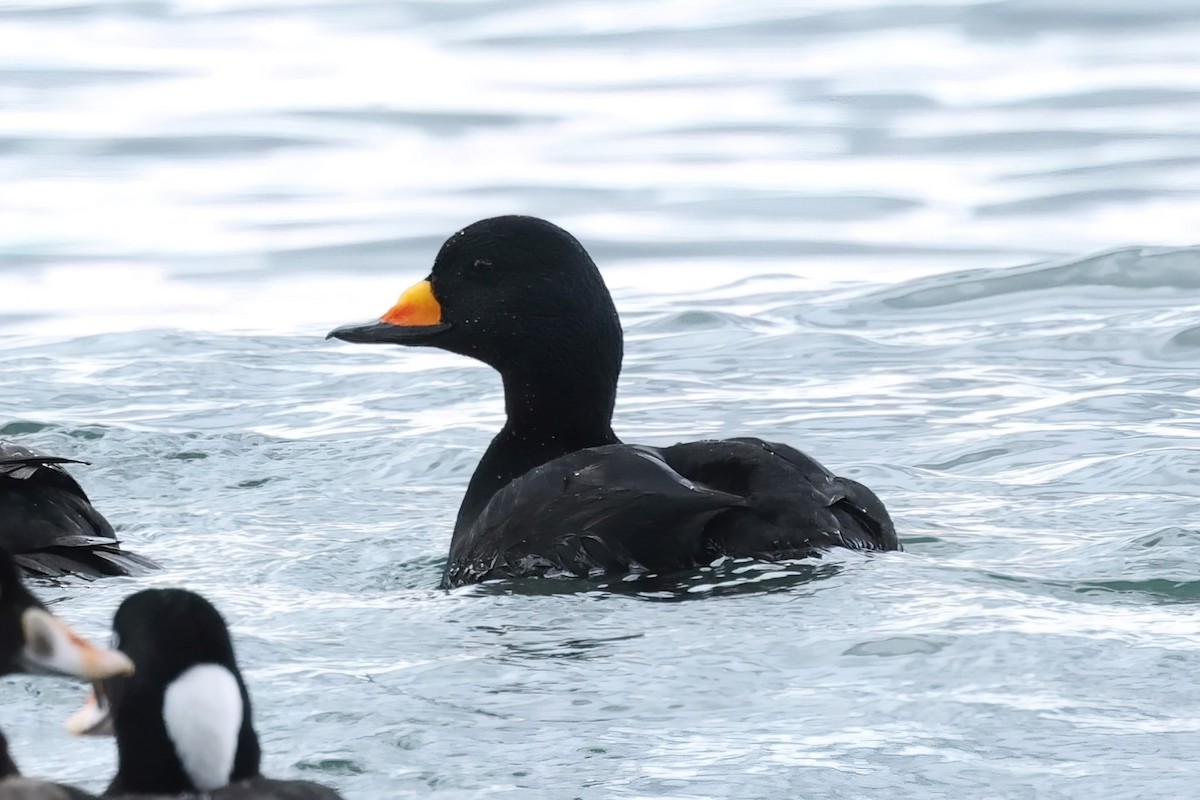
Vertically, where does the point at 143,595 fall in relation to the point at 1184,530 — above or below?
above

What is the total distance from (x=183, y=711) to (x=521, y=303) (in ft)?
11.5

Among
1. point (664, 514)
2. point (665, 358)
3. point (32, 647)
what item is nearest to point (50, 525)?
point (664, 514)

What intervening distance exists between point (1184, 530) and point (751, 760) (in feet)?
8.55

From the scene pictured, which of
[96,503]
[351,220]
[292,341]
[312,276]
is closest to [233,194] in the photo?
[351,220]

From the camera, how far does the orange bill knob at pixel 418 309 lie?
7.64m

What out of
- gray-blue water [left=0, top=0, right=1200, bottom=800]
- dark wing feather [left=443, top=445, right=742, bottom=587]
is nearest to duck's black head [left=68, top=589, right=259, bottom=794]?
gray-blue water [left=0, top=0, right=1200, bottom=800]

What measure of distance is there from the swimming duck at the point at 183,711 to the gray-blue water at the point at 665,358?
781mm

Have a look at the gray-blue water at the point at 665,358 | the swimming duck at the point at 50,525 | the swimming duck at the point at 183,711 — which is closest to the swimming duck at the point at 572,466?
the gray-blue water at the point at 665,358

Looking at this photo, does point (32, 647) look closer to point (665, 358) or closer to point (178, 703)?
point (178, 703)

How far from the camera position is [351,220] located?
614 inches

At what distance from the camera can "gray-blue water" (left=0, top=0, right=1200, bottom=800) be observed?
5289 mm

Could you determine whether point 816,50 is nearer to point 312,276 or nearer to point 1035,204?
point 1035,204

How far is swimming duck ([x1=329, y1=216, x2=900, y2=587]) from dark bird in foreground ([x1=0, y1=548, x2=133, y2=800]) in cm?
229

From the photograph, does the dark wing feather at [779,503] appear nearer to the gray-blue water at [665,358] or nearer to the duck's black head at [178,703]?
the gray-blue water at [665,358]
